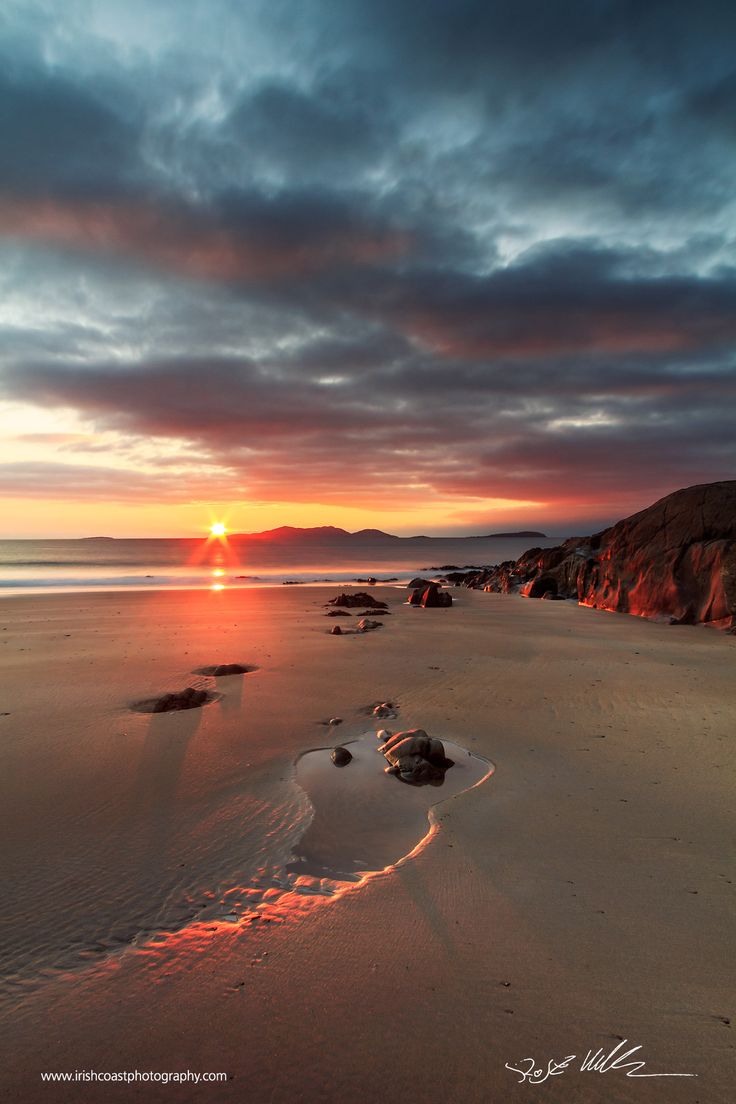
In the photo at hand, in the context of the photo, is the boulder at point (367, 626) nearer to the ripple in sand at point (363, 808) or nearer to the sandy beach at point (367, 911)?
the sandy beach at point (367, 911)

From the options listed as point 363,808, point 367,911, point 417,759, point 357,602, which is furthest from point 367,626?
point 367,911

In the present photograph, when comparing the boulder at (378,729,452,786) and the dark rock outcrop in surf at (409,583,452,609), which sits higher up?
the dark rock outcrop in surf at (409,583,452,609)

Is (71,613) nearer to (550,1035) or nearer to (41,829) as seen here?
(41,829)

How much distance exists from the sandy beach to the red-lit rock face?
831 cm

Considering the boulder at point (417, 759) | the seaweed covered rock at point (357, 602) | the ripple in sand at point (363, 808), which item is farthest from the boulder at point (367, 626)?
the boulder at point (417, 759)

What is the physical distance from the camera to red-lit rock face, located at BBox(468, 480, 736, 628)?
14.2 m

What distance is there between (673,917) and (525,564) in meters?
26.8

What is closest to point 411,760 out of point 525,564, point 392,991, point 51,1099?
point 392,991

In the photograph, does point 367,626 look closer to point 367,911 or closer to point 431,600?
point 431,600

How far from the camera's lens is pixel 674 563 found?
623 inches

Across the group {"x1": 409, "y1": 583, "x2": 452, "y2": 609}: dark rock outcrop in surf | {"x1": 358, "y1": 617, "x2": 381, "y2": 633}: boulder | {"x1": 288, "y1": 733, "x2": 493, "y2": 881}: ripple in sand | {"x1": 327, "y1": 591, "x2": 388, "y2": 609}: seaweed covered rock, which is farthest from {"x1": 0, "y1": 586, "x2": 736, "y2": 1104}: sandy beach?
{"x1": 409, "y1": 583, "x2": 452, "y2": 609}: dark rock outcrop in surf
